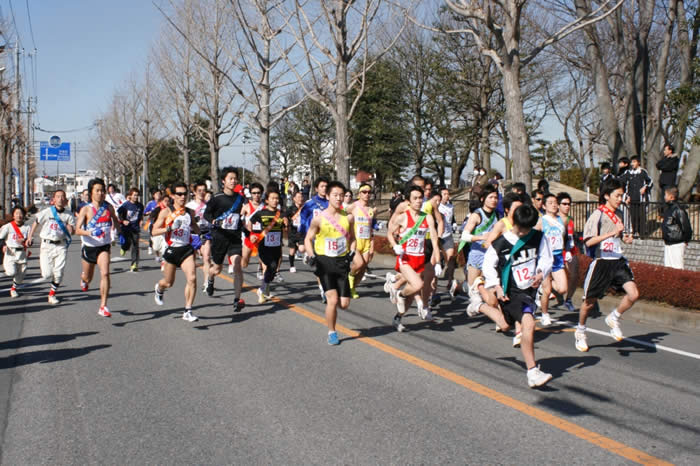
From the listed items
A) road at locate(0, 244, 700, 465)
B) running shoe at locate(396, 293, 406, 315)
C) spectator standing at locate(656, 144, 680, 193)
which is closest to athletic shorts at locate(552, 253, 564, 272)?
road at locate(0, 244, 700, 465)

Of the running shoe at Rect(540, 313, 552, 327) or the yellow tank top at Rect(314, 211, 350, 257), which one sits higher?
the yellow tank top at Rect(314, 211, 350, 257)

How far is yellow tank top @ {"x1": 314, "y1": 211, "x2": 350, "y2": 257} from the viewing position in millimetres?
8047

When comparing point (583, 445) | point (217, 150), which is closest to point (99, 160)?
point (217, 150)

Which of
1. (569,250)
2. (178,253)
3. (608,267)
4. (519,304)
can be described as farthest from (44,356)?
(569,250)

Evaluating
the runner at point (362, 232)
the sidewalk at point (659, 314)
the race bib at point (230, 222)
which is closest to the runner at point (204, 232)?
the race bib at point (230, 222)

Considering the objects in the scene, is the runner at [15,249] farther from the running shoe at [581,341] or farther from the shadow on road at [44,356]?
the running shoe at [581,341]

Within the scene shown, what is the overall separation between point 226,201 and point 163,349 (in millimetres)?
3332

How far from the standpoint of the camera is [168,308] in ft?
35.2

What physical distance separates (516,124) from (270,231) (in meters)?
8.05

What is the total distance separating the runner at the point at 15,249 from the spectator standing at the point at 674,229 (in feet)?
38.8

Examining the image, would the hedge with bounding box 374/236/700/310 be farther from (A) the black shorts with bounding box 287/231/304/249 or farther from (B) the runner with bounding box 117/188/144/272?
(B) the runner with bounding box 117/188/144/272

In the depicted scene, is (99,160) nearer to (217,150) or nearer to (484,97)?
(217,150)

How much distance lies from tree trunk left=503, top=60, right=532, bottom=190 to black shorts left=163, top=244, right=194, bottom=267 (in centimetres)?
919

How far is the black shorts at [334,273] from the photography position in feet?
26.2
